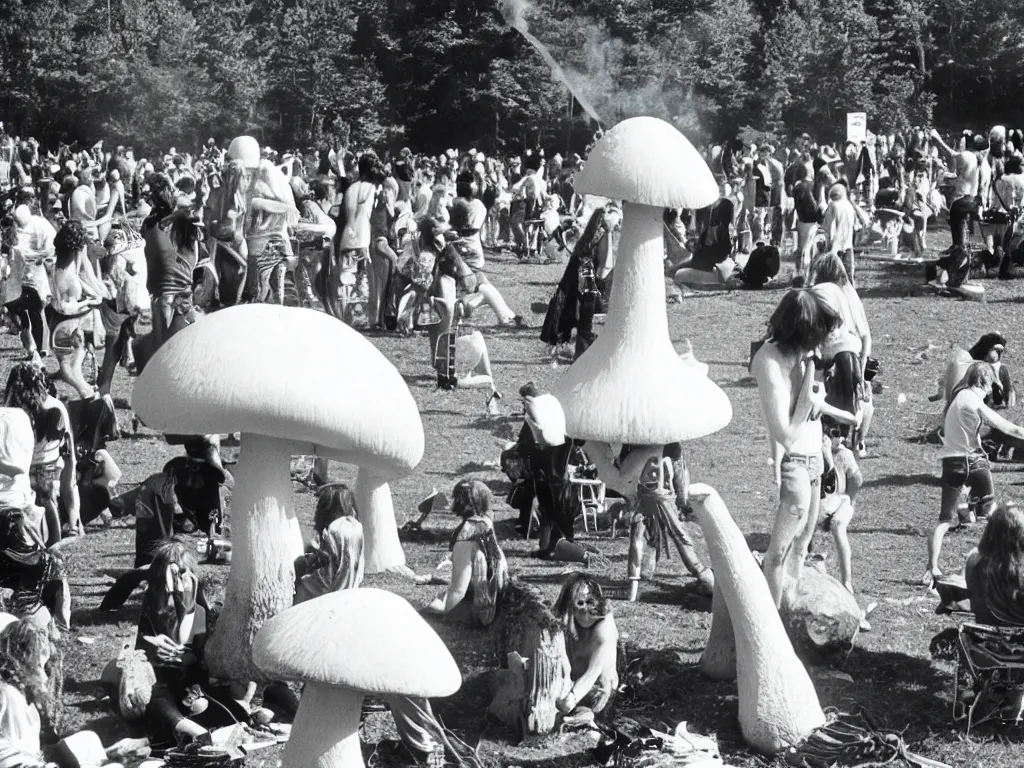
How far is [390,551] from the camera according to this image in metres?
11.4

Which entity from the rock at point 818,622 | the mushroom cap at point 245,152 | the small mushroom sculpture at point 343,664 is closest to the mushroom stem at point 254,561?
the small mushroom sculpture at point 343,664

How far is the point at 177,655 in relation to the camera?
891cm

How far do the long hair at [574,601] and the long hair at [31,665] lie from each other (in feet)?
8.70

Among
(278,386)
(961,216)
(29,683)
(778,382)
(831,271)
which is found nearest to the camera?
(29,683)

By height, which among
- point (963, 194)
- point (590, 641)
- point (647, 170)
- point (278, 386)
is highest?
point (647, 170)

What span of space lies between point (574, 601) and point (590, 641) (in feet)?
0.78

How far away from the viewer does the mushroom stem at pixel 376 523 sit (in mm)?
11266

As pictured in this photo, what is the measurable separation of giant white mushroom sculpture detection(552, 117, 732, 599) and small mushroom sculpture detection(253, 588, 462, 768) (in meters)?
2.68

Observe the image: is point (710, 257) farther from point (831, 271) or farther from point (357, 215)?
point (831, 271)

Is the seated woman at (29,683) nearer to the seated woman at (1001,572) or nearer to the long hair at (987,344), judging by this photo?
the seated woman at (1001,572)

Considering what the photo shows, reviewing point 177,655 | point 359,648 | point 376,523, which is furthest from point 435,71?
point 359,648

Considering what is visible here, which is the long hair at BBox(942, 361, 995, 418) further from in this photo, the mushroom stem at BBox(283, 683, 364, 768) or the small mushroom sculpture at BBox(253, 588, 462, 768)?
the mushroom stem at BBox(283, 683, 364, 768)

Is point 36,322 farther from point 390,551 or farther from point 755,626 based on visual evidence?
point 755,626

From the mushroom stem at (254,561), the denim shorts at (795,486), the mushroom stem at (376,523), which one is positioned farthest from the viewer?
the mushroom stem at (376,523)
